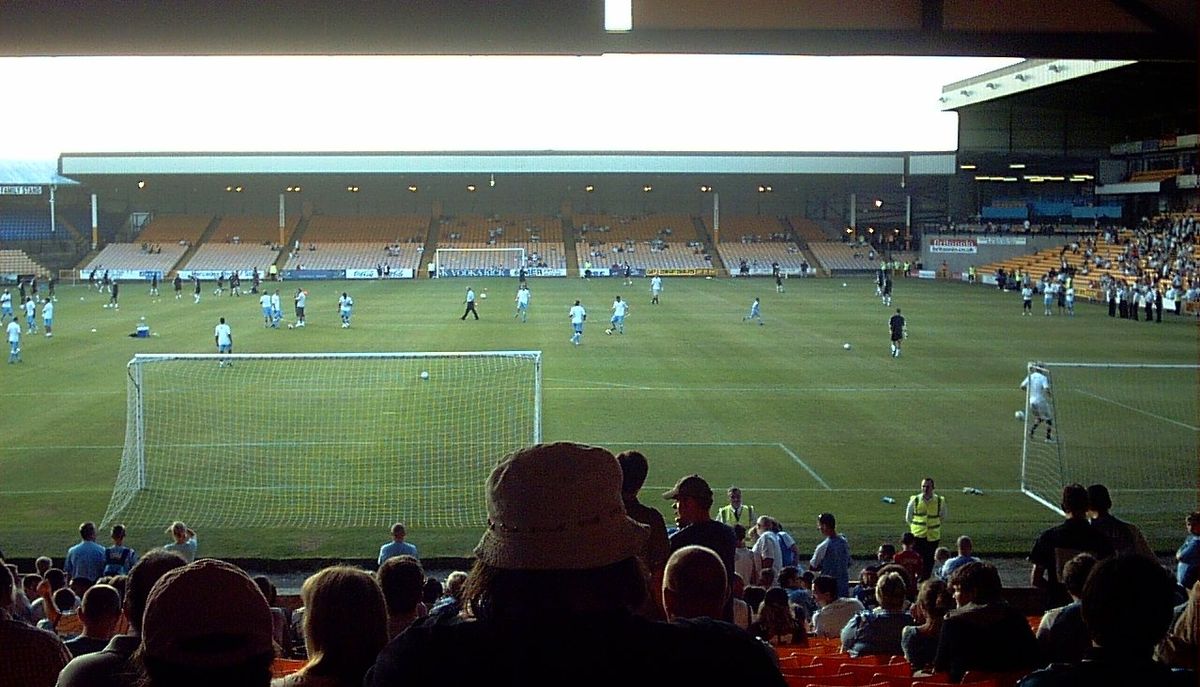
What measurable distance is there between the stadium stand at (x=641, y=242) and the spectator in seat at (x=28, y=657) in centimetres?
8145

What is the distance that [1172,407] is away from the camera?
2622cm

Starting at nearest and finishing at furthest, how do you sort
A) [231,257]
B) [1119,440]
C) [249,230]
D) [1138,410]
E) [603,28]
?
[603,28], [1119,440], [1138,410], [231,257], [249,230]

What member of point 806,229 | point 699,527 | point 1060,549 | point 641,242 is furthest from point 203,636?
point 806,229

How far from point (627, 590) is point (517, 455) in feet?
1.18

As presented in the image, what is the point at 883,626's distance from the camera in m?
7.96

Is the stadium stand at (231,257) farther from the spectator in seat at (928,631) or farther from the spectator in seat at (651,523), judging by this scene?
the spectator in seat at (651,523)

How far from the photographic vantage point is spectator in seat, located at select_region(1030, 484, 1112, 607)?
8656 millimetres

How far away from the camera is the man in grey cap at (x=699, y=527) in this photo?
22.0 ft

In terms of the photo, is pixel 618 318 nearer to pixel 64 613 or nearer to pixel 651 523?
pixel 64 613

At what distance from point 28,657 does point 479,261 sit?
82.8 meters

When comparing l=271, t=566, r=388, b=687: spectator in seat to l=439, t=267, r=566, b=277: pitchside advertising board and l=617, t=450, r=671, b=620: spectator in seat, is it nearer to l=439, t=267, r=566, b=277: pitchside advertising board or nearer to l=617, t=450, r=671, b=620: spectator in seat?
l=617, t=450, r=671, b=620: spectator in seat

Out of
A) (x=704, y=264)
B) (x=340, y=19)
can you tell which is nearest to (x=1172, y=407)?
(x=340, y=19)

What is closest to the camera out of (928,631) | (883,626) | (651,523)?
(651,523)

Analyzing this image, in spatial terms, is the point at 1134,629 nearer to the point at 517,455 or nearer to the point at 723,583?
the point at 723,583
